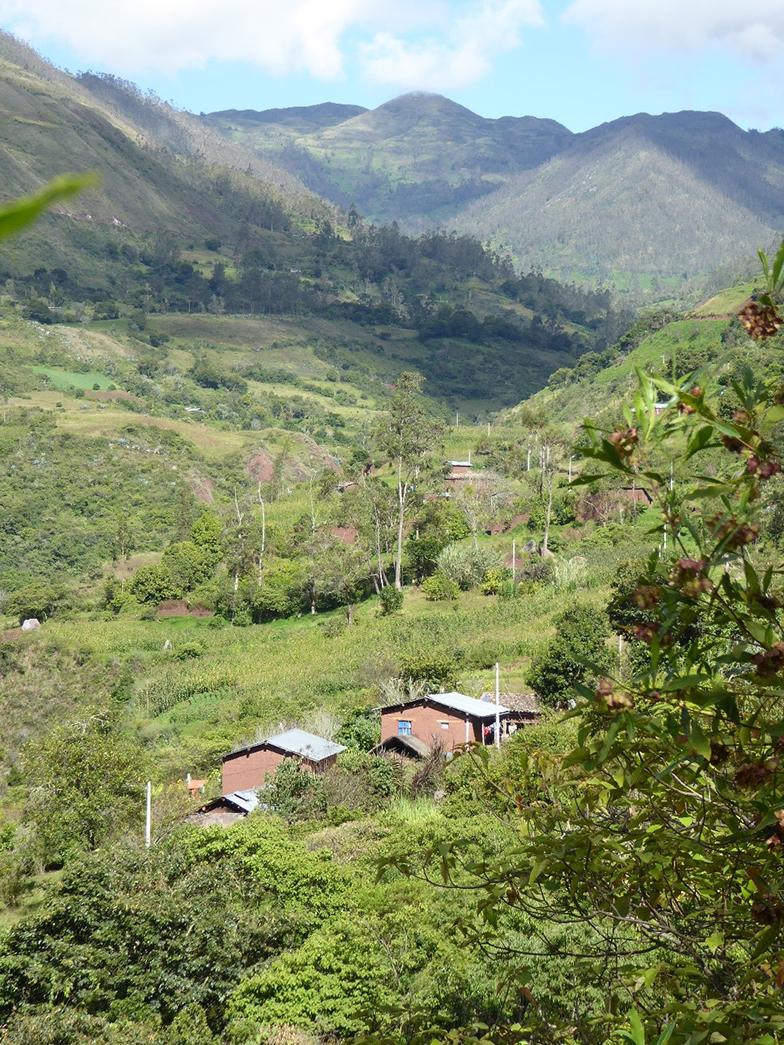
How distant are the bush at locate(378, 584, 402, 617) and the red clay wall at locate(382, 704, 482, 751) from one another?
36.7ft

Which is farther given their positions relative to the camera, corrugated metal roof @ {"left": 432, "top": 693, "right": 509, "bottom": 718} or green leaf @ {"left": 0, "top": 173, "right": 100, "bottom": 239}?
corrugated metal roof @ {"left": 432, "top": 693, "right": 509, "bottom": 718}

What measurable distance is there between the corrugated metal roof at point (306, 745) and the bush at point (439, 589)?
13.0 meters

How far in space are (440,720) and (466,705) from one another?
2.09 feet

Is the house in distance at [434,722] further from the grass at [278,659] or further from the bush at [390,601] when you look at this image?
the bush at [390,601]

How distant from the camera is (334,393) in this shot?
263 ft

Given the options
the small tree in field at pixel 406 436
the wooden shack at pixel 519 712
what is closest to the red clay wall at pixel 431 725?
the wooden shack at pixel 519 712

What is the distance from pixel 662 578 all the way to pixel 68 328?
83.4 m

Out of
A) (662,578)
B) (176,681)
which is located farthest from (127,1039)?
(176,681)

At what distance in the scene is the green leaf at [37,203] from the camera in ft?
2.02

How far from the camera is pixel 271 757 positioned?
1794 cm

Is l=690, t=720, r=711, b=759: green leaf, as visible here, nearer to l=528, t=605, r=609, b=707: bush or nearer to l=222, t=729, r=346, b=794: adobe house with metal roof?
l=222, t=729, r=346, b=794: adobe house with metal roof

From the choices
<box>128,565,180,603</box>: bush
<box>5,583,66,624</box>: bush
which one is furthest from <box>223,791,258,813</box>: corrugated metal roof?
<box>5,583,66,624</box>: bush

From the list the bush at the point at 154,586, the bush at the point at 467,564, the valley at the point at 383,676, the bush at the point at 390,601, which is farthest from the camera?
the bush at the point at 154,586

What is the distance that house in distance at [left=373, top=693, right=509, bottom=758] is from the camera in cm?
1867
